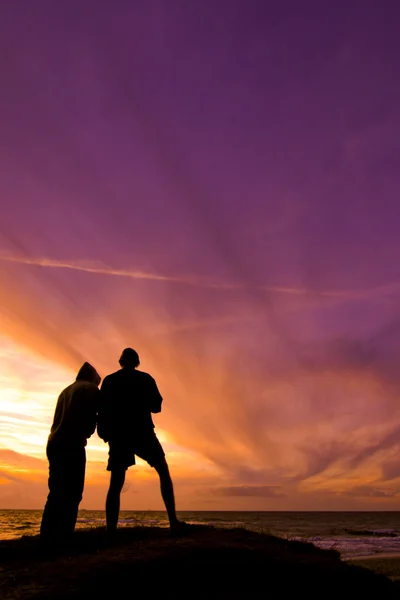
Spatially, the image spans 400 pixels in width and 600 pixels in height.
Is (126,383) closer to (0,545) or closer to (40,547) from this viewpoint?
(40,547)

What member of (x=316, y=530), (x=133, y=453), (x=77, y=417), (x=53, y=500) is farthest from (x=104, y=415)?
(x=316, y=530)

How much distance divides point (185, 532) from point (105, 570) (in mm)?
2169

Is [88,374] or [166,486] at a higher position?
[88,374]

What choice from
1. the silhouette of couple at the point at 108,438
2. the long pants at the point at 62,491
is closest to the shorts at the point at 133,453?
the silhouette of couple at the point at 108,438

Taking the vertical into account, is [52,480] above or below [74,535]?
above

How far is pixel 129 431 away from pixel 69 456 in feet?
3.72

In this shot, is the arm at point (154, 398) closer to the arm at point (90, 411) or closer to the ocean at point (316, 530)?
the arm at point (90, 411)

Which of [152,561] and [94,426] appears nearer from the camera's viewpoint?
[152,561]

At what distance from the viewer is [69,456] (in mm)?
7277

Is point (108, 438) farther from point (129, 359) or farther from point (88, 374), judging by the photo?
point (88, 374)

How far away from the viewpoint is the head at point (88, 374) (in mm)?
7934

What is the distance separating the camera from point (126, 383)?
7.22 m

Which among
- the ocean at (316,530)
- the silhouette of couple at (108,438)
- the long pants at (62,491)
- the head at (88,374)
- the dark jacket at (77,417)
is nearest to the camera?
the silhouette of couple at (108,438)

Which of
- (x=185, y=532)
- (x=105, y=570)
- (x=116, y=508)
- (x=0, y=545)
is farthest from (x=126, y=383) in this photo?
(x=0, y=545)
